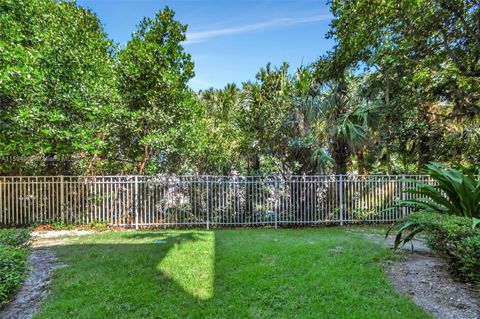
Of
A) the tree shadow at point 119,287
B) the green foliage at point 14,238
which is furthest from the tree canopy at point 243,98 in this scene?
the tree shadow at point 119,287

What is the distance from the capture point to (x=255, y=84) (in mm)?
10203

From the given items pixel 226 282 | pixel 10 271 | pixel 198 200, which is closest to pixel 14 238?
pixel 10 271

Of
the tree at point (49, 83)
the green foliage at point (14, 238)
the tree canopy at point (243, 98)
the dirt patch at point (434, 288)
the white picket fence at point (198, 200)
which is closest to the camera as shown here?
the dirt patch at point (434, 288)

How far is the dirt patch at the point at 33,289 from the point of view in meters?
3.13

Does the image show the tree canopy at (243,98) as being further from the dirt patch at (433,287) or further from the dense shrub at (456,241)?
the dirt patch at (433,287)

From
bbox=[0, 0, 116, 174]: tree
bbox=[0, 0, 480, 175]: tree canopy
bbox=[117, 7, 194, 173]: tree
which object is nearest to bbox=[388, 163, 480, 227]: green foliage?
bbox=[0, 0, 480, 175]: tree canopy

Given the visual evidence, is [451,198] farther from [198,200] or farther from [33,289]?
[198,200]

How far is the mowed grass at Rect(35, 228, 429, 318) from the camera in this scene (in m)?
3.01

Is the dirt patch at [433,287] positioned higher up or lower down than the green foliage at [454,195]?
lower down

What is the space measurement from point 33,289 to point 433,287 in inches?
195

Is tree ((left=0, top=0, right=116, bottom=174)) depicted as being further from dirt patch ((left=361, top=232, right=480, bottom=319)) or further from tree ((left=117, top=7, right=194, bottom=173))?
dirt patch ((left=361, top=232, right=480, bottom=319))

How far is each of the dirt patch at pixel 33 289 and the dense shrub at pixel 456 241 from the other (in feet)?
15.5

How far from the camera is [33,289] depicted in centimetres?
366

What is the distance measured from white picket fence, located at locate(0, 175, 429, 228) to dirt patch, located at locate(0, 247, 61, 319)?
332 cm
